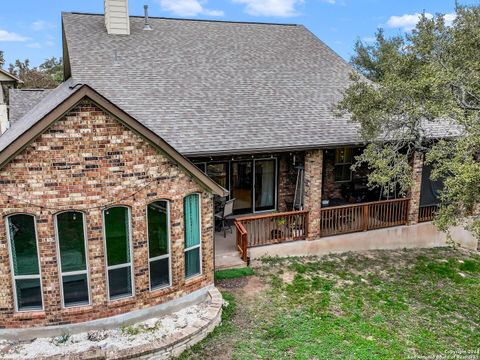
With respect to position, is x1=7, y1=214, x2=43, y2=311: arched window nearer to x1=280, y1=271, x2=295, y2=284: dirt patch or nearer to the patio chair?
x1=280, y1=271, x2=295, y2=284: dirt patch

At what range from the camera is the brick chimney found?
14891mm

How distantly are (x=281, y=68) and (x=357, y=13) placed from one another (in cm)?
4231

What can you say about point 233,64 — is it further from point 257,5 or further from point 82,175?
point 257,5

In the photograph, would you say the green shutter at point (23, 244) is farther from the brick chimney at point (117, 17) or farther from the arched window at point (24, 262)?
the brick chimney at point (117, 17)

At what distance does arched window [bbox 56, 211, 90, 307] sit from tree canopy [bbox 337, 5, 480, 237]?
21.0 ft

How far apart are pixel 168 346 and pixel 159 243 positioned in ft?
6.23

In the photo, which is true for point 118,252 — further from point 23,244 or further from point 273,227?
point 273,227

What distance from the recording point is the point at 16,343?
23.4ft

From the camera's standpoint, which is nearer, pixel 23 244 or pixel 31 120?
pixel 23 244

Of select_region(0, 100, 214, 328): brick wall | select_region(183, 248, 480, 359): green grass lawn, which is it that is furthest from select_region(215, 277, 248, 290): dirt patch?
select_region(0, 100, 214, 328): brick wall

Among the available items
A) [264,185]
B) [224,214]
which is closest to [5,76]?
[264,185]

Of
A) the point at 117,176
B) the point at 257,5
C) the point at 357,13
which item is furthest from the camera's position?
the point at 257,5

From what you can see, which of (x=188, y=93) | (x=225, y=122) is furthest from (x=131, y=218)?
(x=188, y=93)

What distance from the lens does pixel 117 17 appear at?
1497 centimetres
